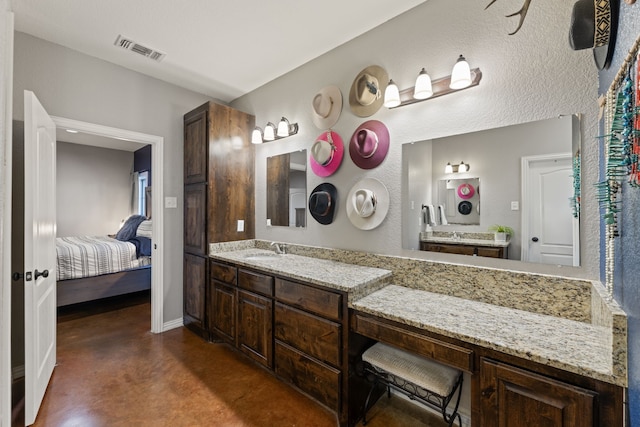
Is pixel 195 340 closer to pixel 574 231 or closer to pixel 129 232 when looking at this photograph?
pixel 129 232

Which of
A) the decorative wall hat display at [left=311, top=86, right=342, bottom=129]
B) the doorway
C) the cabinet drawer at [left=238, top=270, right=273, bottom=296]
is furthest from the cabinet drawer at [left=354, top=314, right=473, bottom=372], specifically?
the doorway

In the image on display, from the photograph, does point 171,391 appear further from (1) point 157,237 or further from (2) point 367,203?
Result: (2) point 367,203

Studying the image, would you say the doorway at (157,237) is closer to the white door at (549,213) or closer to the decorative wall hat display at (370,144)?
the decorative wall hat display at (370,144)

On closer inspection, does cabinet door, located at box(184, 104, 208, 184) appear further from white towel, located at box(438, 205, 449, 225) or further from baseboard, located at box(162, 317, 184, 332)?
white towel, located at box(438, 205, 449, 225)

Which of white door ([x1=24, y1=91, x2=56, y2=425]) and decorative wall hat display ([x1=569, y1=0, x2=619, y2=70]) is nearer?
decorative wall hat display ([x1=569, y1=0, x2=619, y2=70])

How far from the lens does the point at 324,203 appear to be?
2449mm

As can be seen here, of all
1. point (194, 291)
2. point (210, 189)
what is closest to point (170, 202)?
point (210, 189)

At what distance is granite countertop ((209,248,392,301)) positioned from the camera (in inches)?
67.4

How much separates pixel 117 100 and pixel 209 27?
132cm

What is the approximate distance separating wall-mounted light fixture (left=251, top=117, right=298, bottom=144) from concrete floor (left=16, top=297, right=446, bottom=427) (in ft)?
6.95

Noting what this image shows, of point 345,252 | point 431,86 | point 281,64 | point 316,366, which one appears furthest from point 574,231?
point 281,64

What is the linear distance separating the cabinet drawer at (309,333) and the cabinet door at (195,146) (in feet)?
5.44

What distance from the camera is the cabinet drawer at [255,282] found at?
6.95 ft

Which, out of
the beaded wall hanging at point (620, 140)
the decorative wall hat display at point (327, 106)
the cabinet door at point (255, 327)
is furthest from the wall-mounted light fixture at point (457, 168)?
the cabinet door at point (255, 327)
